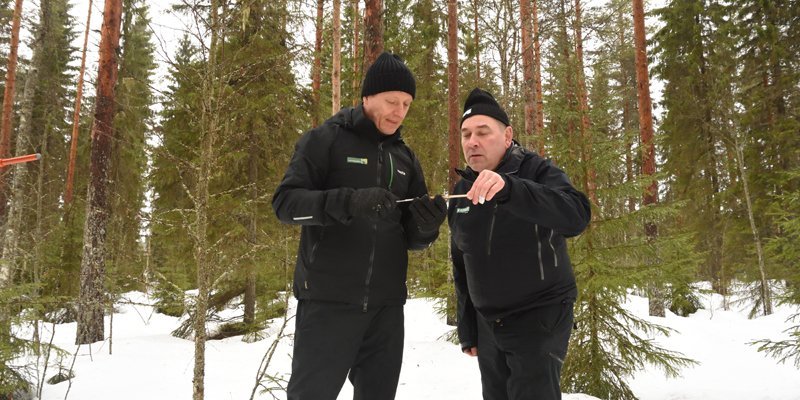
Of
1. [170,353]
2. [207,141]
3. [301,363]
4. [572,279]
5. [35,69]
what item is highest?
[35,69]

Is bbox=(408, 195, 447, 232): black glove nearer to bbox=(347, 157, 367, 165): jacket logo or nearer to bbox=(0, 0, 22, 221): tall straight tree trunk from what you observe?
bbox=(347, 157, 367, 165): jacket logo

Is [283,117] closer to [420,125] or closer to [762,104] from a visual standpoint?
[420,125]

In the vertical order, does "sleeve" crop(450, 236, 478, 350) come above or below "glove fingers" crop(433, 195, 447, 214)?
below

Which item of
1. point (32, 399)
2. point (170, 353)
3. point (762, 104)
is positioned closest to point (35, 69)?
point (170, 353)

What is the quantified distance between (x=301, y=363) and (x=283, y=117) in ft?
36.8

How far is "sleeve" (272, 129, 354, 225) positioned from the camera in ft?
6.54

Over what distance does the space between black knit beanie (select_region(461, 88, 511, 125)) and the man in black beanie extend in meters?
0.37

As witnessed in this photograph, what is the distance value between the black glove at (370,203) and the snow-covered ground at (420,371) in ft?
9.87

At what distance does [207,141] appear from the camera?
148 inches

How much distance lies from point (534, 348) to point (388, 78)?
63.1 inches

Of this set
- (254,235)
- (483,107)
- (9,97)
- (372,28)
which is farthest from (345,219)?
(9,97)

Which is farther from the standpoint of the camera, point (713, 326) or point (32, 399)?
point (713, 326)

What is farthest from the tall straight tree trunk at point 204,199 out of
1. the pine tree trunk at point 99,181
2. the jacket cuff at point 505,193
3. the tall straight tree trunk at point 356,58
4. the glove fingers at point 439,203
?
the pine tree trunk at point 99,181

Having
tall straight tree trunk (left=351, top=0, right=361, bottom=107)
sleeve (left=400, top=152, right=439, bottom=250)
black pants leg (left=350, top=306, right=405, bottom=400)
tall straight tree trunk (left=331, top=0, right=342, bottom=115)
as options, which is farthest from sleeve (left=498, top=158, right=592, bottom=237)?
tall straight tree trunk (left=351, top=0, right=361, bottom=107)
